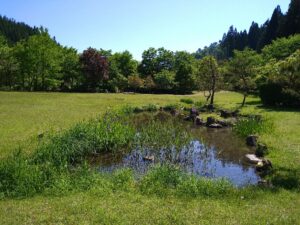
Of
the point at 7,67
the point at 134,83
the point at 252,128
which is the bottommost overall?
the point at 252,128

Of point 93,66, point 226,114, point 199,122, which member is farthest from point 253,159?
point 93,66

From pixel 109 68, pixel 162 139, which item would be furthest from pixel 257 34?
pixel 162 139

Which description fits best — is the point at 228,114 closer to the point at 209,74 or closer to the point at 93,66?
the point at 209,74

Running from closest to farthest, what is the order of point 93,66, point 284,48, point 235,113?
point 235,113
point 284,48
point 93,66

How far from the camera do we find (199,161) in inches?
653

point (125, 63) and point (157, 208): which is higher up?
point (125, 63)

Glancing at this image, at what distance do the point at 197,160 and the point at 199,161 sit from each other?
0.16m

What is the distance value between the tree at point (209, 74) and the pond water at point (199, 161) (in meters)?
18.5

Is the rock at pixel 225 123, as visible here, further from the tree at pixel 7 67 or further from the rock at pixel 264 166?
the tree at pixel 7 67

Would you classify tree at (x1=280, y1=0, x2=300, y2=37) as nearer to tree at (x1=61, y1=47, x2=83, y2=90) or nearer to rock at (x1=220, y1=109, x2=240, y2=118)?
tree at (x1=61, y1=47, x2=83, y2=90)

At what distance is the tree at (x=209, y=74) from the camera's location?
37562 millimetres

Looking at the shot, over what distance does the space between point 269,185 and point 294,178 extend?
3.86 ft

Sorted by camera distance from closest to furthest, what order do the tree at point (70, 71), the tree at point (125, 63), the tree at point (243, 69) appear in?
1. the tree at point (243, 69)
2. the tree at point (70, 71)
3. the tree at point (125, 63)

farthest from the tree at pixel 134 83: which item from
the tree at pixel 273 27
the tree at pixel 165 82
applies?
the tree at pixel 273 27
